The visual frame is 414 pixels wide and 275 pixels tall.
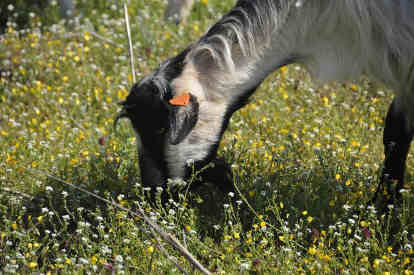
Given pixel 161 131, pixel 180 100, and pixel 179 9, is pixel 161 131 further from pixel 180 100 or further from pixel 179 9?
pixel 179 9

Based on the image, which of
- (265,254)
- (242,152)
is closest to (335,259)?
(265,254)

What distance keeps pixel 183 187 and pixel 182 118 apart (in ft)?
1.58

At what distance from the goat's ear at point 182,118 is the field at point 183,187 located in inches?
16.6

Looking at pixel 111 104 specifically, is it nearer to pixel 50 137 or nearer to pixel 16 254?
pixel 50 137

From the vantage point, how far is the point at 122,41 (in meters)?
6.49

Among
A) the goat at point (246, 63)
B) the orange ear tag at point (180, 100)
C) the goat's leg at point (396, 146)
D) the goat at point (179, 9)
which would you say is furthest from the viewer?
the goat at point (179, 9)

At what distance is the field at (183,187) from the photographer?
3090mm

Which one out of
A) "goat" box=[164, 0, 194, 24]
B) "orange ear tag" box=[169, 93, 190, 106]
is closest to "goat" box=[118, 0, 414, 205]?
"orange ear tag" box=[169, 93, 190, 106]

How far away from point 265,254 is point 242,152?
45.4 inches

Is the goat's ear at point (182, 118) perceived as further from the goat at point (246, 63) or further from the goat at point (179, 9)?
the goat at point (179, 9)

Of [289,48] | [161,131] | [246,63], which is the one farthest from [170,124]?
[289,48]

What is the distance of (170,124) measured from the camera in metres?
3.18

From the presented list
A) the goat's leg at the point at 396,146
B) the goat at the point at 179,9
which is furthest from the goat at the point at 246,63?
the goat at the point at 179,9

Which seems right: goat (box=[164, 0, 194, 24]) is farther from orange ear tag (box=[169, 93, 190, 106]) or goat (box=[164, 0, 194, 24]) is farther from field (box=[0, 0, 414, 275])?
orange ear tag (box=[169, 93, 190, 106])
